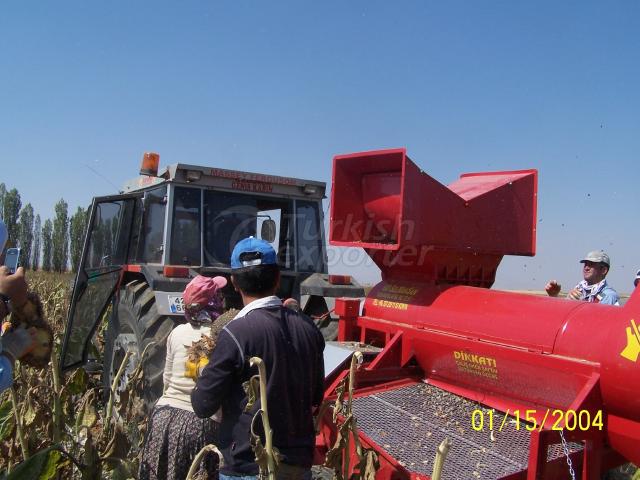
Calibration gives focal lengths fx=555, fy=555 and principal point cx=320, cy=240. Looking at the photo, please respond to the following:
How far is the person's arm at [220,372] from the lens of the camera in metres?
1.93

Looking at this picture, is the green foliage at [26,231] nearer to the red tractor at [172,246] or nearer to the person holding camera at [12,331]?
the red tractor at [172,246]

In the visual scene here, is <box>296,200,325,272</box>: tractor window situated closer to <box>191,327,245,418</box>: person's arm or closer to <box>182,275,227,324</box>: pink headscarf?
<box>182,275,227,324</box>: pink headscarf

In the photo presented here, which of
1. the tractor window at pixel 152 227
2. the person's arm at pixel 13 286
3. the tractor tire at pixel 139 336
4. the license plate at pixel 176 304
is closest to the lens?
the person's arm at pixel 13 286

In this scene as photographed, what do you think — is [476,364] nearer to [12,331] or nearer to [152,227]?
[12,331]

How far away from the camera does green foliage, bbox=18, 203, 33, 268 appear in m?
37.1

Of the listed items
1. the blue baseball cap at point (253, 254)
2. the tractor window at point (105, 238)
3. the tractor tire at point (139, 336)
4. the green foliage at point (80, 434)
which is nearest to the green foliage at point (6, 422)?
the green foliage at point (80, 434)

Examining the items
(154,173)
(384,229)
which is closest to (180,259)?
(154,173)

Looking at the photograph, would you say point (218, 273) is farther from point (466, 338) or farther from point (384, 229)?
point (466, 338)

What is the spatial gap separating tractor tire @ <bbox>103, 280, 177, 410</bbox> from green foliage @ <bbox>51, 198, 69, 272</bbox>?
108 ft

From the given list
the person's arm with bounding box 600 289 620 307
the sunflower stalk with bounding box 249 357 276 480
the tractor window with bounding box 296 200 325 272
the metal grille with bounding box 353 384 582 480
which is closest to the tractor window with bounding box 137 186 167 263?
the tractor window with bounding box 296 200 325 272

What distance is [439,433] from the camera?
9.36ft

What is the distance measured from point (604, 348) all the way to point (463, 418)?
2.82 feet

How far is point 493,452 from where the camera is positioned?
8.60ft

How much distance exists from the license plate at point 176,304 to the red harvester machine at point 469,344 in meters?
1.28
